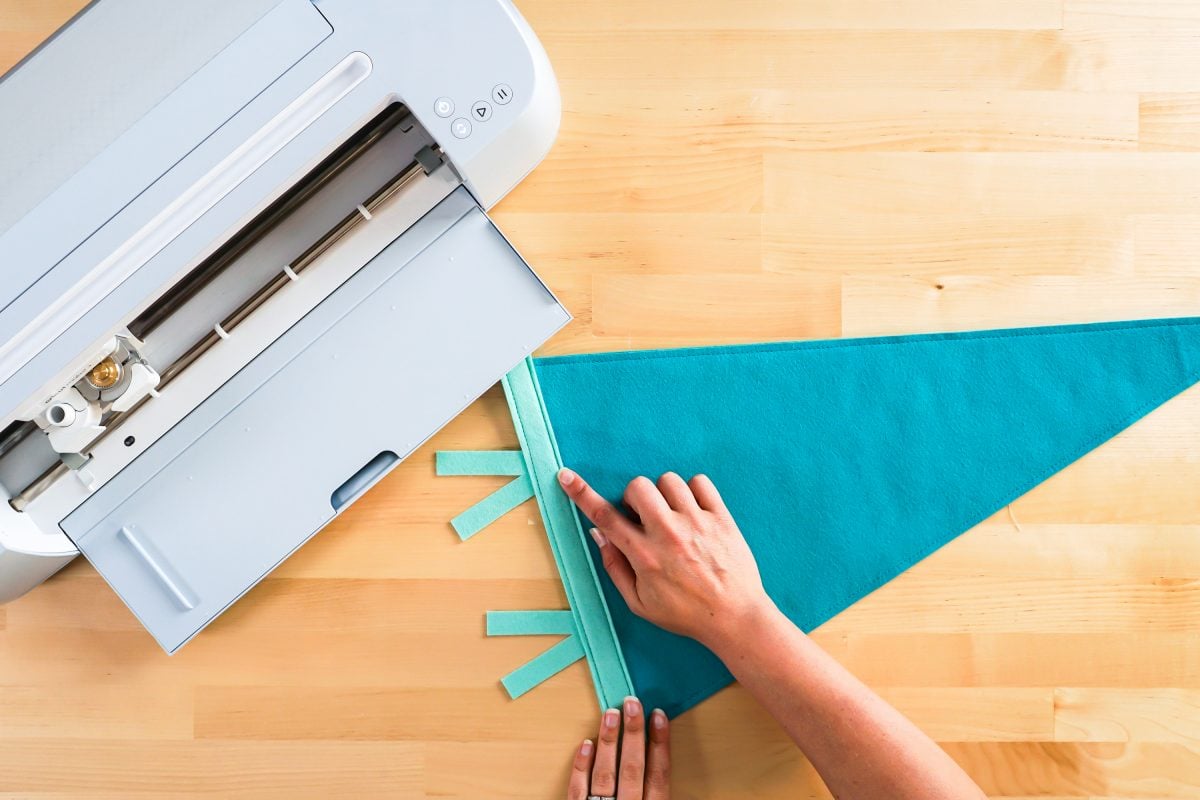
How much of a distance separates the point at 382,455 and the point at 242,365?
15 centimetres

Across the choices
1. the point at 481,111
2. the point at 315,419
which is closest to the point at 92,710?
the point at 315,419

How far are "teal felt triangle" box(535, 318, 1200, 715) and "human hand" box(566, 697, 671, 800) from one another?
58mm

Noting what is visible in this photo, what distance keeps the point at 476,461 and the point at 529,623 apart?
0.18m

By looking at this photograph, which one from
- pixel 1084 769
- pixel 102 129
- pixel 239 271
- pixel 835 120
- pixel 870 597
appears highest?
pixel 102 129

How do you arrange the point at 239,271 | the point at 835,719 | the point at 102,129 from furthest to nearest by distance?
the point at 835,719 → the point at 239,271 → the point at 102,129

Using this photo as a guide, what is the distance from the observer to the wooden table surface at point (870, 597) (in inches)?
36.0

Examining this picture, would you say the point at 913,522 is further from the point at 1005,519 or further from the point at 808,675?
the point at 808,675

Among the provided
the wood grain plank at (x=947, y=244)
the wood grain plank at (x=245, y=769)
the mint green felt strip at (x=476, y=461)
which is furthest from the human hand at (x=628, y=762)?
the wood grain plank at (x=947, y=244)

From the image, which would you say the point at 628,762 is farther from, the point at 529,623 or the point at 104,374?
the point at 104,374

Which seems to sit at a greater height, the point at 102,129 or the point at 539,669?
the point at 102,129

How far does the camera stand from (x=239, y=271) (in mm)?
737

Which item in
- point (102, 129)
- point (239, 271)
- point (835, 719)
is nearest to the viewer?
point (102, 129)

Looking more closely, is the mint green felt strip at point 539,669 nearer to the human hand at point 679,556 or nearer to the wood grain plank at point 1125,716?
the human hand at point 679,556

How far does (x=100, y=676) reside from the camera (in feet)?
3.01
